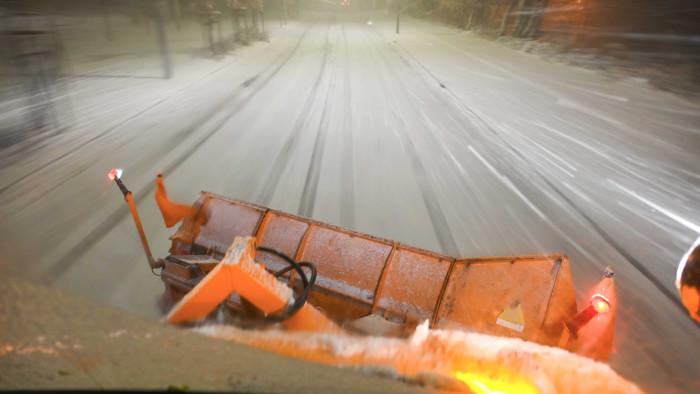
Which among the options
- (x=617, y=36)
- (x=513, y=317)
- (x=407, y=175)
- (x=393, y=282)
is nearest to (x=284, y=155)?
(x=407, y=175)

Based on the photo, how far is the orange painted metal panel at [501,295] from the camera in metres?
2.60

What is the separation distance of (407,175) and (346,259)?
3.57m

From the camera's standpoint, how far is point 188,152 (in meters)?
7.08

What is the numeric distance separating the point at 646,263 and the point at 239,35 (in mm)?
23465

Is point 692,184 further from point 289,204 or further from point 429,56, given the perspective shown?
point 429,56

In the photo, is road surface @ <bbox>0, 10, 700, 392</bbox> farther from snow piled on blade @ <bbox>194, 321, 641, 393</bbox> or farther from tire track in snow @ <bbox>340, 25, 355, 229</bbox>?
snow piled on blade @ <bbox>194, 321, 641, 393</bbox>

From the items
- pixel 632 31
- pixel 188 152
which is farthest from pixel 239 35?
pixel 632 31

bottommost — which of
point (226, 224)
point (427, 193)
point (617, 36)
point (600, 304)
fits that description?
point (427, 193)

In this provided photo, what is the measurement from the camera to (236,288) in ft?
7.18

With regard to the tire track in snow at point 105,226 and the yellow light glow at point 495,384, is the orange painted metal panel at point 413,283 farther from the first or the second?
the tire track in snow at point 105,226

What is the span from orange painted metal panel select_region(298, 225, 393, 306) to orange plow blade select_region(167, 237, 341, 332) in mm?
763

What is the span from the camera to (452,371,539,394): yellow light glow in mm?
1948

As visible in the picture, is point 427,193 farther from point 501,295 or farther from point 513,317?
→ point 513,317

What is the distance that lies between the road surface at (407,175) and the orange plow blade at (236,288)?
153cm
